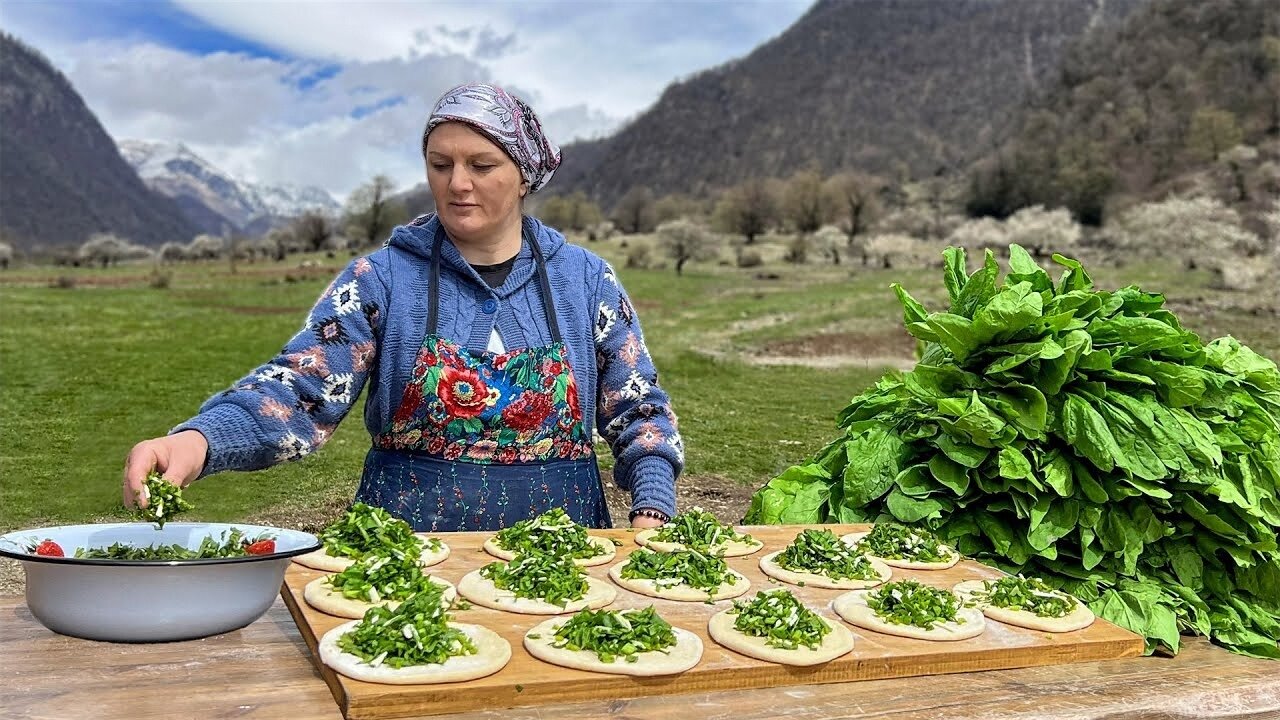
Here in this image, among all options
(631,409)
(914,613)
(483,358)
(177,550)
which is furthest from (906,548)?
(177,550)

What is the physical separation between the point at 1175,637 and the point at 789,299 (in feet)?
72.3

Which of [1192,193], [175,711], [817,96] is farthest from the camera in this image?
[817,96]

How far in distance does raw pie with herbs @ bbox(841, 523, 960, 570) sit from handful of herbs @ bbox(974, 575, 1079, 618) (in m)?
0.33

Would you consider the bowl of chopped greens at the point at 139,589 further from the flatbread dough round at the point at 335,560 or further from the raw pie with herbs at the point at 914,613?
the raw pie with herbs at the point at 914,613

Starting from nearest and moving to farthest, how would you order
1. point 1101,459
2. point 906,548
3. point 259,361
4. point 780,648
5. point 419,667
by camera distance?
point 419,667
point 780,648
point 1101,459
point 906,548
point 259,361

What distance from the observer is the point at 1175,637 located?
282 cm

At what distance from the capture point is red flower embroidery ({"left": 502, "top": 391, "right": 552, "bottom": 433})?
128 inches

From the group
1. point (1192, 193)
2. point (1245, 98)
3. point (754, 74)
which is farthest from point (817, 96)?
point (1192, 193)

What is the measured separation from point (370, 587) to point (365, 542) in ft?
1.22

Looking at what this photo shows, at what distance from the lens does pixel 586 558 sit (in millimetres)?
2953

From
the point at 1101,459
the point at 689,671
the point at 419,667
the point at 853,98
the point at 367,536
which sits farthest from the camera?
the point at 853,98

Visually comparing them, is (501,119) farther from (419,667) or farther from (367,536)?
(419,667)

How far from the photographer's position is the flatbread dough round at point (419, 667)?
73.9 inches

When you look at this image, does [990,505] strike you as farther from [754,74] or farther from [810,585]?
[754,74]
